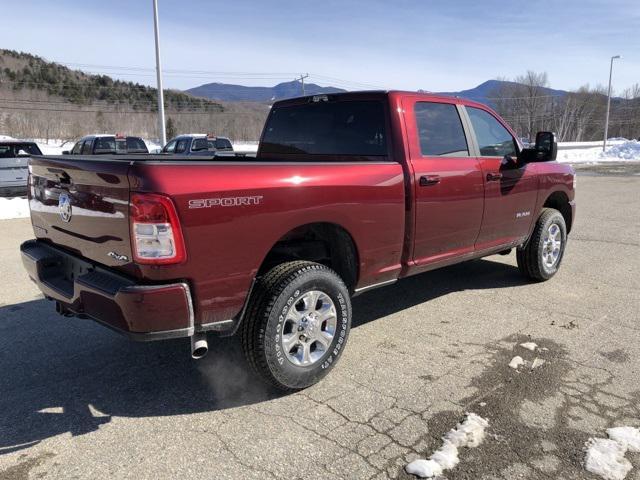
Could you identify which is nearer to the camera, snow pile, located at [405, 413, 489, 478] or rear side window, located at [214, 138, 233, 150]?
snow pile, located at [405, 413, 489, 478]

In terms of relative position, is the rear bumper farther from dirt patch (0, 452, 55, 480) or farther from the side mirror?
the side mirror

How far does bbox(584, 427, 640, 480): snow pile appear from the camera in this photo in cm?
260

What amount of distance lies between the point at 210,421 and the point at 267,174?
4.89ft

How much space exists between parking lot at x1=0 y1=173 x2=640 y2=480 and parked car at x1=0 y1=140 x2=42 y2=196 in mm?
9740

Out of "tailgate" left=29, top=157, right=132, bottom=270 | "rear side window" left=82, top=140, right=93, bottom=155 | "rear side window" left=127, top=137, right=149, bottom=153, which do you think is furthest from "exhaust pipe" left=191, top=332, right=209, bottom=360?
"rear side window" left=82, top=140, right=93, bottom=155

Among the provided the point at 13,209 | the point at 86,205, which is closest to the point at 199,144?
the point at 13,209

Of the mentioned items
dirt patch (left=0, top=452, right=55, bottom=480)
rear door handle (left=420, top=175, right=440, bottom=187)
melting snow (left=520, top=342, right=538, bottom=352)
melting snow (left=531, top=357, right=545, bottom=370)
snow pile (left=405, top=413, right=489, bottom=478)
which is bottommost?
dirt patch (left=0, top=452, right=55, bottom=480)

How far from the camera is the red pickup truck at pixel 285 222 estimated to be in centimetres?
276

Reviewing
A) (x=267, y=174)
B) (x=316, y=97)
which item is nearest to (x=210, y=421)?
(x=267, y=174)

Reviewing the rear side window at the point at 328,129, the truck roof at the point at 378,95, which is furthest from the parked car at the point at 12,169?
the truck roof at the point at 378,95

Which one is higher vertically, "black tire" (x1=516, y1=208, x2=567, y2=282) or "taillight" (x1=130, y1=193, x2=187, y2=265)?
"taillight" (x1=130, y1=193, x2=187, y2=265)

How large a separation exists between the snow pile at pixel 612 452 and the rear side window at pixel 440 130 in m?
2.33

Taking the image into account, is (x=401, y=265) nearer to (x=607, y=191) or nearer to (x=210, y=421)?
(x=210, y=421)

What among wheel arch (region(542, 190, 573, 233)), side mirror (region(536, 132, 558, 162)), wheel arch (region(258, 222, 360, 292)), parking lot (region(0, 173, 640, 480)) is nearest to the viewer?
parking lot (region(0, 173, 640, 480))
